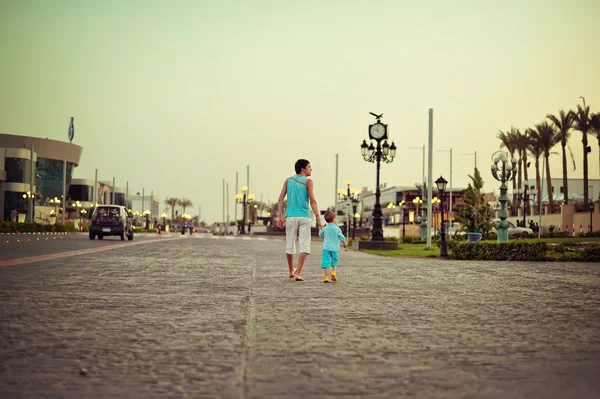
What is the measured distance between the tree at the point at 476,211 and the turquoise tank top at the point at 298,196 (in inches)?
1018

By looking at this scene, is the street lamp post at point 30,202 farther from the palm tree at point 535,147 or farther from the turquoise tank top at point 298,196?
the turquoise tank top at point 298,196

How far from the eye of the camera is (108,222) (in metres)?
35.7

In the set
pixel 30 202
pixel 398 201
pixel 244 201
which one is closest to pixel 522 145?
pixel 244 201

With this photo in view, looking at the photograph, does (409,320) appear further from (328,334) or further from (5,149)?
(5,149)

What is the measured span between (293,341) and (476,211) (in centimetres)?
3196

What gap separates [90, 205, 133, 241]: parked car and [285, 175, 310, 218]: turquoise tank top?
25800 millimetres

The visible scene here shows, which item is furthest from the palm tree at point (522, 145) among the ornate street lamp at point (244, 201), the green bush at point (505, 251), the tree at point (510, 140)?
the green bush at point (505, 251)

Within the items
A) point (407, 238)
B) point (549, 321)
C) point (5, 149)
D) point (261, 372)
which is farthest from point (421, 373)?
point (5, 149)

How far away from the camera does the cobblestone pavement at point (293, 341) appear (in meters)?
3.97

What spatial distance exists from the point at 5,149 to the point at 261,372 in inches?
4091

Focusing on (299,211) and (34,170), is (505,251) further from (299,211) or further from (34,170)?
(34,170)

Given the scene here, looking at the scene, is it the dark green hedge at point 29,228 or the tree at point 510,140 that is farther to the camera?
the tree at point 510,140

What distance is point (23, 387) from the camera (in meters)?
3.86

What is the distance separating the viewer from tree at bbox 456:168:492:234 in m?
36.1
